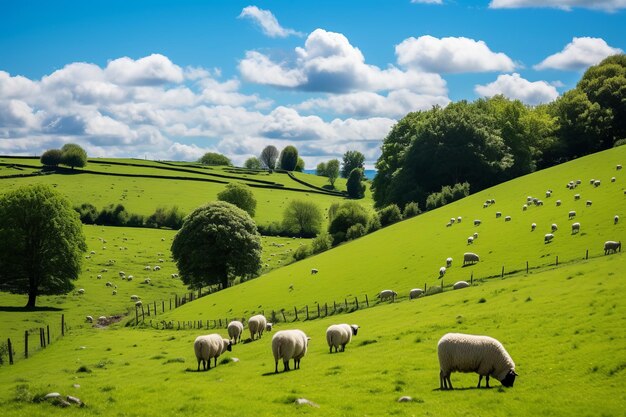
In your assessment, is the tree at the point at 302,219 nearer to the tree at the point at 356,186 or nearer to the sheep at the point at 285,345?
the tree at the point at 356,186

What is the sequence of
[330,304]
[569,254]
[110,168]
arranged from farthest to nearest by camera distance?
[110,168], [330,304], [569,254]

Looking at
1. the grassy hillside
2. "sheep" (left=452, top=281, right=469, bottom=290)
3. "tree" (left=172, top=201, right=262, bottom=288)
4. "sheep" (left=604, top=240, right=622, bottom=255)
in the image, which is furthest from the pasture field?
"tree" (left=172, top=201, right=262, bottom=288)

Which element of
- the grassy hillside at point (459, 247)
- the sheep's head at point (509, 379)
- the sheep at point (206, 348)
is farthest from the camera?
the grassy hillside at point (459, 247)

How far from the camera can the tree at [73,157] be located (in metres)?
161

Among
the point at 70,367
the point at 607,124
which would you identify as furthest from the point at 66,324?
the point at 607,124

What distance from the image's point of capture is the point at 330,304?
50812 mm

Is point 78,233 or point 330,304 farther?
point 78,233

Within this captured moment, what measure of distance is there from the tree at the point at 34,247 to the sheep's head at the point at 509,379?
65876mm

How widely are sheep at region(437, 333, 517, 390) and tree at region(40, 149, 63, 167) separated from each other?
526 feet

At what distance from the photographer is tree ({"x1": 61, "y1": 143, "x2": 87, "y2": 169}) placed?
527ft

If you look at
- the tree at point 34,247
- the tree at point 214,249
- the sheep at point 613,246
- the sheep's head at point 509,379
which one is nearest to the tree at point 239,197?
the tree at point 214,249

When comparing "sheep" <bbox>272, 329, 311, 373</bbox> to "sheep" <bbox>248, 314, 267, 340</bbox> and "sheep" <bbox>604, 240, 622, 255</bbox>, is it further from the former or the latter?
"sheep" <bbox>604, 240, 622, 255</bbox>

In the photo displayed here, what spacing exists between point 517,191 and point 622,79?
38.6 meters

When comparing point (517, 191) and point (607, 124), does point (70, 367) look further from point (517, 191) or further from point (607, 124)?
point (607, 124)
